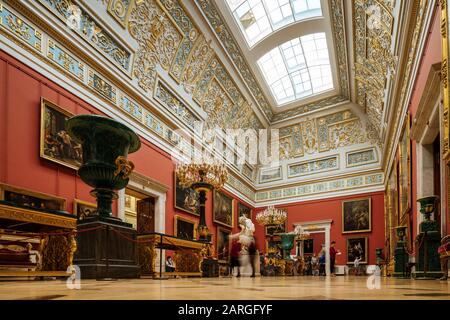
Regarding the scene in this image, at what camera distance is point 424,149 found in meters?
7.95

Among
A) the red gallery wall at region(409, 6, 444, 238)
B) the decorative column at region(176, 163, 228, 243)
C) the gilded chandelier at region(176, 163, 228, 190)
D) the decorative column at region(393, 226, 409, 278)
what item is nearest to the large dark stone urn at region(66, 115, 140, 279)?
the decorative column at region(176, 163, 228, 243)

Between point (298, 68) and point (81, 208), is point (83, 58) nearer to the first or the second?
point (81, 208)

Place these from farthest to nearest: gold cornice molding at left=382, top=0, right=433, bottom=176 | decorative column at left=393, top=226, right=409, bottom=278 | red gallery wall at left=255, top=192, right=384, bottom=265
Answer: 1. red gallery wall at left=255, top=192, right=384, bottom=265
2. decorative column at left=393, top=226, right=409, bottom=278
3. gold cornice molding at left=382, top=0, right=433, bottom=176

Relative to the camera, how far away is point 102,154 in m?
4.84

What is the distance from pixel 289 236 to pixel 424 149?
690 centimetres

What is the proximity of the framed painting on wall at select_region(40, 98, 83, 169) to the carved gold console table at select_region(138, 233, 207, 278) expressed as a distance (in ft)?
7.66

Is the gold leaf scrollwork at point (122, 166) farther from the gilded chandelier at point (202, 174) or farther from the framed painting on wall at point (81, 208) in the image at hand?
the gilded chandelier at point (202, 174)

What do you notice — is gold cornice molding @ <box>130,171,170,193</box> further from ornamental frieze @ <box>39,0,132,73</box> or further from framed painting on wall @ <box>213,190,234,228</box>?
framed painting on wall @ <box>213,190,234,228</box>

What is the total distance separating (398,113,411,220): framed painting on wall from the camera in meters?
9.38

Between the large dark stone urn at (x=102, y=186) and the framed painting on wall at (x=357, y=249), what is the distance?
1480 cm

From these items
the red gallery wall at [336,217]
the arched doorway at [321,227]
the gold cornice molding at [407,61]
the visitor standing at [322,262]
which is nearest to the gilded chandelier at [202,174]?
the gold cornice molding at [407,61]

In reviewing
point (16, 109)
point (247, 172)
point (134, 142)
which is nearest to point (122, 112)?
point (16, 109)

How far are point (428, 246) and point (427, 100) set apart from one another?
2605 mm
